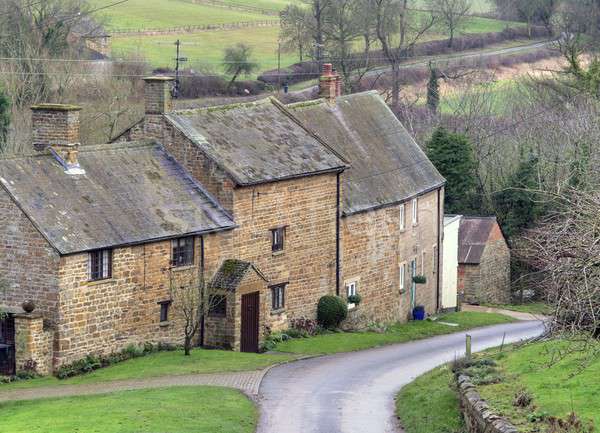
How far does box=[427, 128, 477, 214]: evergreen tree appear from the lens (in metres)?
71.8

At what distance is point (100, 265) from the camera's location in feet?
128

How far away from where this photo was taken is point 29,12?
8138 cm

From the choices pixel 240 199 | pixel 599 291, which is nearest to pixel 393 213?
pixel 240 199

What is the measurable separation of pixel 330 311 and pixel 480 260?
2055 cm

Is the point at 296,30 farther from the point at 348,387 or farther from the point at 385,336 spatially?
the point at 348,387

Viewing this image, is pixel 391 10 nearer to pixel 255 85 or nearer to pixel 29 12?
pixel 255 85

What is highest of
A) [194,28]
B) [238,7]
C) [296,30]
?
[238,7]

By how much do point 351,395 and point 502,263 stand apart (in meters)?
34.1

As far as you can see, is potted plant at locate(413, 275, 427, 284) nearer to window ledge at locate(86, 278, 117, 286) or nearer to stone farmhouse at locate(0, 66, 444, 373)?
stone farmhouse at locate(0, 66, 444, 373)

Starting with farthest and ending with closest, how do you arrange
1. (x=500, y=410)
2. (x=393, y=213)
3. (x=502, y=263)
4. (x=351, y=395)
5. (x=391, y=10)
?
1. (x=391, y=10)
2. (x=502, y=263)
3. (x=393, y=213)
4. (x=351, y=395)
5. (x=500, y=410)

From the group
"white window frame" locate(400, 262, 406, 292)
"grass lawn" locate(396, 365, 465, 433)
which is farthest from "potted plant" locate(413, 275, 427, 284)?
"grass lawn" locate(396, 365, 465, 433)

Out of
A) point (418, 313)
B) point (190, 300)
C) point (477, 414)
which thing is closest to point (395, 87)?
point (418, 313)

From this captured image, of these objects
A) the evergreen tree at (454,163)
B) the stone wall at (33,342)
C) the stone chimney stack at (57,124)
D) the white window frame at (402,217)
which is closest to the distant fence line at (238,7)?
the evergreen tree at (454,163)

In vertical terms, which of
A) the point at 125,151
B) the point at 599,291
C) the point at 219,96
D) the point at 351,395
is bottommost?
the point at 351,395
